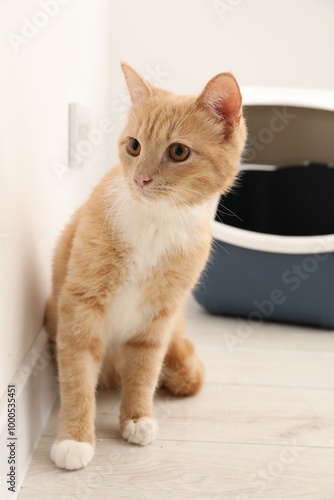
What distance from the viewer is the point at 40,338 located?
1.22m

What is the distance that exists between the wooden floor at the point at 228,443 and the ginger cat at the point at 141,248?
0.05 metres

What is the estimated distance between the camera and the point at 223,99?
102 centimetres

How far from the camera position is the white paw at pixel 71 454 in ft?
3.30

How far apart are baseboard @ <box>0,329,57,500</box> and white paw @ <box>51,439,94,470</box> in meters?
0.06

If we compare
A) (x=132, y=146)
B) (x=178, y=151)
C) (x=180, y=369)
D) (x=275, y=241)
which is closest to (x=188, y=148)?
(x=178, y=151)

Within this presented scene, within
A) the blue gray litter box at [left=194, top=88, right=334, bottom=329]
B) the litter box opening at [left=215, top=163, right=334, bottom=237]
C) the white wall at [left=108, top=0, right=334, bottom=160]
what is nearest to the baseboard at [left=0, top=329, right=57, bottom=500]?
the blue gray litter box at [left=194, top=88, right=334, bottom=329]

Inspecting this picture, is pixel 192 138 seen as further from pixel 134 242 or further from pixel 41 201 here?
pixel 41 201

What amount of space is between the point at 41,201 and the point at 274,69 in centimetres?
140

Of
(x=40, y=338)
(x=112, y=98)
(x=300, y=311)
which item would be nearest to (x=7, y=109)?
(x=40, y=338)

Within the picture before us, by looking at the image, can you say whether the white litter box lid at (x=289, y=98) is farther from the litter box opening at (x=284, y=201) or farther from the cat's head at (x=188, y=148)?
the cat's head at (x=188, y=148)

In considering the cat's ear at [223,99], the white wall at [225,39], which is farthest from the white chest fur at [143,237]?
the white wall at [225,39]

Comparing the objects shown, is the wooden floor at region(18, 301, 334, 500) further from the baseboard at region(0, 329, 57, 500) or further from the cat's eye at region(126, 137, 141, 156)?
the cat's eye at region(126, 137, 141, 156)

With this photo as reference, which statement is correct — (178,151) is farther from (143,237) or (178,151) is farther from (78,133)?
(78,133)

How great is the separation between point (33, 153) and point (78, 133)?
44cm
